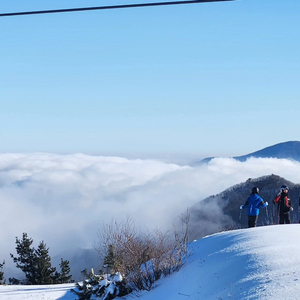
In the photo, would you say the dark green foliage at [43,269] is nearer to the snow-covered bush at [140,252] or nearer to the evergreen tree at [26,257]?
the evergreen tree at [26,257]

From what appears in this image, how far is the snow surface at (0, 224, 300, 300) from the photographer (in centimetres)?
668

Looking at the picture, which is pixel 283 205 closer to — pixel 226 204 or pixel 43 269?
pixel 43 269

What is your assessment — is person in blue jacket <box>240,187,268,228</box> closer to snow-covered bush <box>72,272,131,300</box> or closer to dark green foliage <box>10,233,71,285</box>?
snow-covered bush <box>72,272,131,300</box>

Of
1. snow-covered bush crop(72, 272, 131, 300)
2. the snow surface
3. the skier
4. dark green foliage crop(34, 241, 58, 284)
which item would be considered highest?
the skier

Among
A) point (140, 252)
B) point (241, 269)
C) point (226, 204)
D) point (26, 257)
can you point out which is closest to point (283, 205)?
point (140, 252)

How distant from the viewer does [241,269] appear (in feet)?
26.2

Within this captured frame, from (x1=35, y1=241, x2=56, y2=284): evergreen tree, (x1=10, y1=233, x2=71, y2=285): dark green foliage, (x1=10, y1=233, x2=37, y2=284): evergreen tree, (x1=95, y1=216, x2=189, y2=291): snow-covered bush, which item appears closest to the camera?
(x1=95, y1=216, x2=189, y2=291): snow-covered bush

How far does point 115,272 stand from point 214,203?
102 meters

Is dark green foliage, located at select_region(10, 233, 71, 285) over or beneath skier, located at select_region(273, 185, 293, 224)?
beneath

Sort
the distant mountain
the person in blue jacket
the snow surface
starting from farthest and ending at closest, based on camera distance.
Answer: the distant mountain
the person in blue jacket
the snow surface

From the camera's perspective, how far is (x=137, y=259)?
1134cm

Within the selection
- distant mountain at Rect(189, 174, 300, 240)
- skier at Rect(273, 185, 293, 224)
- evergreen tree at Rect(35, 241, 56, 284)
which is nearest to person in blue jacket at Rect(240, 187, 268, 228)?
skier at Rect(273, 185, 293, 224)

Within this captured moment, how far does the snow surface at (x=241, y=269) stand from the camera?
21.9ft

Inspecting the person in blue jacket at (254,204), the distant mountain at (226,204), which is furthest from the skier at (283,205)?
the distant mountain at (226,204)
